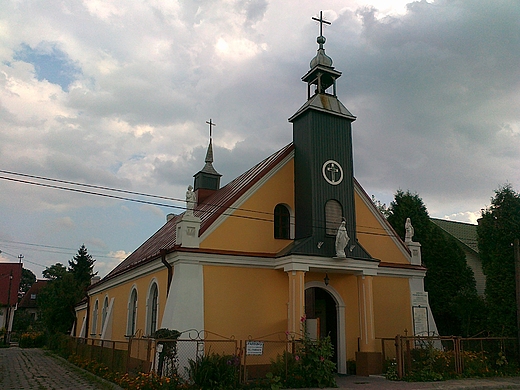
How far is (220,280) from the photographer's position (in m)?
16.1

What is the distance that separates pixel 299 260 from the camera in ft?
53.2

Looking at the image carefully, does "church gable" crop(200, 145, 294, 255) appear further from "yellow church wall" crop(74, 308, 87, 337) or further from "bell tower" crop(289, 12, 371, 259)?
"yellow church wall" crop(74, 308, 87, 337)

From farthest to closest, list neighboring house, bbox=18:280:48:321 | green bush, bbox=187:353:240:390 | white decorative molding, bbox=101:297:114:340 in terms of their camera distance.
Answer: neighboring house, bbox=18:280:48:321
white decorative molding, bbox=101:297:114:340
green bush, bbox=187:353:240:390

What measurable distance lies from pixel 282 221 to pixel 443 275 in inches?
472

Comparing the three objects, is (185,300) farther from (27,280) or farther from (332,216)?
(27,280)

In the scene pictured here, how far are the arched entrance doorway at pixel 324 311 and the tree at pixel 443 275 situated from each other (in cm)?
881

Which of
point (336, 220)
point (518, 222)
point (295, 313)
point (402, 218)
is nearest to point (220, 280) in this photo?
point (295, 313)

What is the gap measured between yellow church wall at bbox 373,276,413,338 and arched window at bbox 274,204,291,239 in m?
4.36

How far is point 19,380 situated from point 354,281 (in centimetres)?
1284

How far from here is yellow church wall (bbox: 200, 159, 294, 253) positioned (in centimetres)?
1667

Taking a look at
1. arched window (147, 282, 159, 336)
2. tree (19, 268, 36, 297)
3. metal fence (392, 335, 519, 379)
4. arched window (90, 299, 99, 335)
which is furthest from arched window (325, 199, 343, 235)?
tree (19, 268, 36, 297)

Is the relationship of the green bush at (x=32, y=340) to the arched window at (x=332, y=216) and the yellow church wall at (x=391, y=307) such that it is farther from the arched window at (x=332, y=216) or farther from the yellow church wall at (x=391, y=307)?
the arched window at (x=332, y=216)

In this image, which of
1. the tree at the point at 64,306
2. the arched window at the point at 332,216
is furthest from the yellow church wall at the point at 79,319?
the arched window at the point at 332,216

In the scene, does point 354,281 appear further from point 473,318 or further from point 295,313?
point 473,318
